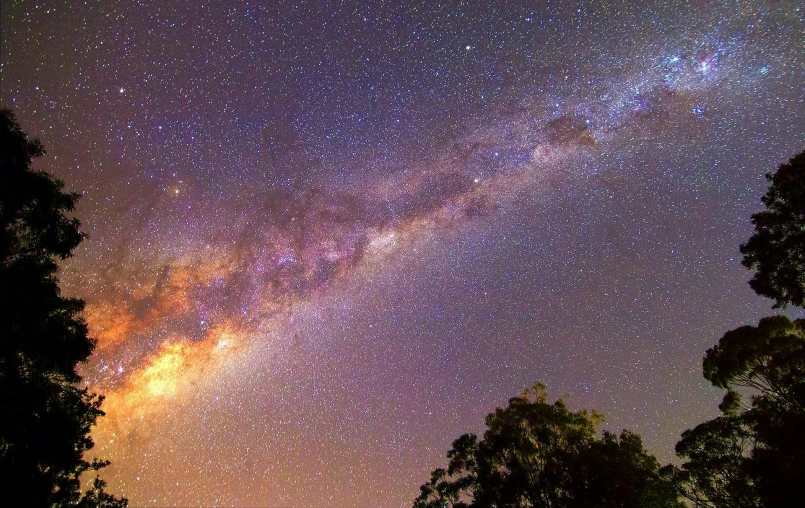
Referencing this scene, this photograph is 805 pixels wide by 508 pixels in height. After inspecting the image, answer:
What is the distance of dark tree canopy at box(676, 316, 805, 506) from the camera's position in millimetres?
12602

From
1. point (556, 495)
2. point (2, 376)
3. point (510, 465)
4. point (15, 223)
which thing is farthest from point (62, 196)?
point (556, 495)

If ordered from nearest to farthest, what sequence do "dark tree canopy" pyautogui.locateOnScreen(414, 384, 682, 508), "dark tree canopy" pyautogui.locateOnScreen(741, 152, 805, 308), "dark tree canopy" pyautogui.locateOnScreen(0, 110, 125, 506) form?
"dark tree canopy" pyautogui.locateOnScreen(0, 110, 125, 506) → "dark tree canopy" pyautogui.locateOnScreen(741, 152, 805, 308) → "dark tree canopy" pyautogui.locateOnScreen(414, 384, 682, 508)

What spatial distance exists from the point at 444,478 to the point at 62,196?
2268 cm

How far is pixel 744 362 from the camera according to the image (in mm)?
17031

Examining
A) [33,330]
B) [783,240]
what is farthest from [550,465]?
[33,330]

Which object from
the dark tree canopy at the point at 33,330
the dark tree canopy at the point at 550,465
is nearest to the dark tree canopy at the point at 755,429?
the dark tree canopy at the point at 550,465

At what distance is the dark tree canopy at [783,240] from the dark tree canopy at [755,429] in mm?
3976

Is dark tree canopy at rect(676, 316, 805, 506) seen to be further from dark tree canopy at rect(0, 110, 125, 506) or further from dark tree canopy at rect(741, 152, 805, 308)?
dark tree canopy at rect(0, 110, 125, 506)

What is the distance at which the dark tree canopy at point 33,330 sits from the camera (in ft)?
31.4

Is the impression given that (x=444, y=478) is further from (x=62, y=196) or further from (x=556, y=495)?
(x=62, y=196)

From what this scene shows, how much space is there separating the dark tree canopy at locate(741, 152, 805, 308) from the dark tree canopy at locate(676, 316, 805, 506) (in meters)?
3.98

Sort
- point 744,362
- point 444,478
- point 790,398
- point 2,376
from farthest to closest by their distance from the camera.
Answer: point 444,478
point 744,362
point 790,398
point 2,376

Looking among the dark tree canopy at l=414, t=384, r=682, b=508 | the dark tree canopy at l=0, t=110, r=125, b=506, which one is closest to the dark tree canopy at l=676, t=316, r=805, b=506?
the dark tree canopy at l=414, t=384, r=682, b=508

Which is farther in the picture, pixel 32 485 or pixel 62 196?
pixel 62 196
